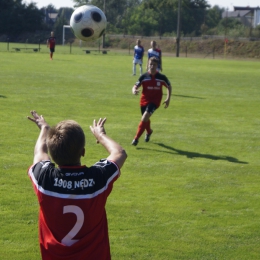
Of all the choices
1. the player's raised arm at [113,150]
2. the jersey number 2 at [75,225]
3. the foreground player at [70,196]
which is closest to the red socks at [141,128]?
the player's raised arm at [113,150]

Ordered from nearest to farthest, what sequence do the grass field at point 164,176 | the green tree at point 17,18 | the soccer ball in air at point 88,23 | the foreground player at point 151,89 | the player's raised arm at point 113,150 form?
the player's raised arm at point 113,150 → the grass field at point 164,176 → the soccer ball in air at point 88,23 → the foreground player at point 151,89 → the green tree at point 17,18

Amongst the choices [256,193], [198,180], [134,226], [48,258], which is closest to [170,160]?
[198,180]

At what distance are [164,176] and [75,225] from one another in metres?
5.94

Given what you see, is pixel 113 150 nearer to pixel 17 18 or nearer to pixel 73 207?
pixel 73 207

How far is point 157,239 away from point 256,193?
264 centimetres

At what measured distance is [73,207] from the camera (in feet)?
10.9

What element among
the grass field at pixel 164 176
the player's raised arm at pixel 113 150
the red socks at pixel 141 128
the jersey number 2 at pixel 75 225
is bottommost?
the grass field at pixel 164 176

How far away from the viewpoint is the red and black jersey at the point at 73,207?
3312mm

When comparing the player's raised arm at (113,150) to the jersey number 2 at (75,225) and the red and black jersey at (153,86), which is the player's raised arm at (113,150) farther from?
the red and black jersey at (153,86)

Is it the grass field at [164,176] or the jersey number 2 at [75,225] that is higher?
the jersey number 2 at [75,225]

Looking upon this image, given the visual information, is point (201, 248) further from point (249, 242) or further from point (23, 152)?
point (23, 152)

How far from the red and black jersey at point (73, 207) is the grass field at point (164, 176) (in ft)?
8.37

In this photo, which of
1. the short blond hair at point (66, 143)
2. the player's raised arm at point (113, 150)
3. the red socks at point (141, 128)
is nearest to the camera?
the short blond hair at point (66, 143)

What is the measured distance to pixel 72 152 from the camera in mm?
3260
